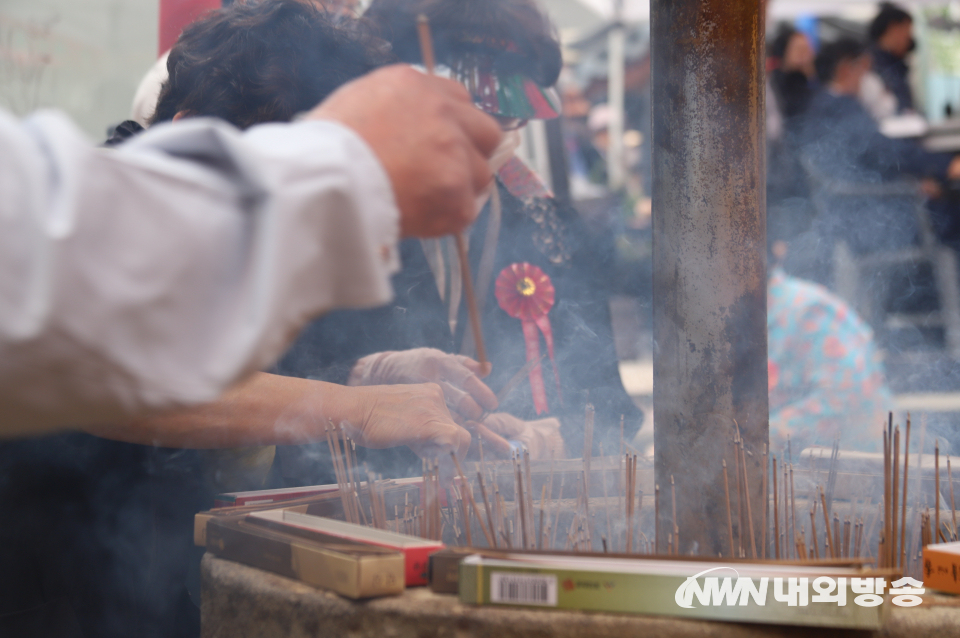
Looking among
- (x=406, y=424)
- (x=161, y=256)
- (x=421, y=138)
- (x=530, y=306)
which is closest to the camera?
(x=161, y=256)

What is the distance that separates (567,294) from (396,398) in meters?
1.40

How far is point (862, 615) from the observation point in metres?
0.90

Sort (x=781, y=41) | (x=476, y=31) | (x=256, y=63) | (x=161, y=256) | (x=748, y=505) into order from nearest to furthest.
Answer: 1. (x=161, y=256)
2. (x=748, y=505)
3. (x=256, y=63)
4. (x=476, y=31)
5. (x=781, y=41)

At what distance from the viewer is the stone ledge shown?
0.93 m

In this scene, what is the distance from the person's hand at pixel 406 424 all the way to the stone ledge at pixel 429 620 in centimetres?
49

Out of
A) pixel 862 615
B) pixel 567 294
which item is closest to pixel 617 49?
pixel 567 294

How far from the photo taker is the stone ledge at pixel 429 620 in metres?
0.93

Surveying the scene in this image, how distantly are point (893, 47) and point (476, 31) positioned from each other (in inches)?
173

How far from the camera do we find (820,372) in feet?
11.9

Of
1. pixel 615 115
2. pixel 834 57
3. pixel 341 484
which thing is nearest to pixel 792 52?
pixel 834 57

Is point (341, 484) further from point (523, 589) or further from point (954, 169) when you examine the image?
point (954, 169)

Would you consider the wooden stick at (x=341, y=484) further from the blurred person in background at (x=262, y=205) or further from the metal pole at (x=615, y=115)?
the metal pole at (x=615, y=115)

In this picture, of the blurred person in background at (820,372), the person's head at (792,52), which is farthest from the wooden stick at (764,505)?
the person's head at (792,52)

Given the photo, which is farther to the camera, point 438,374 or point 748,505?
point 438,374
